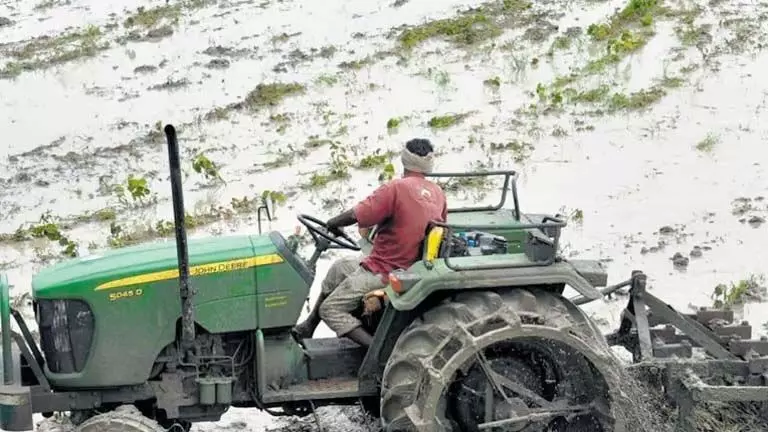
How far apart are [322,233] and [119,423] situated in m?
1.53

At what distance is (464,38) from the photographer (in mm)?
17641

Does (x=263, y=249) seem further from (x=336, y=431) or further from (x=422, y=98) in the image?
(x=422, y=98)

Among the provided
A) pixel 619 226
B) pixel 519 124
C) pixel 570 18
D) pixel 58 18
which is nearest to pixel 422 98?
pixel 519 124

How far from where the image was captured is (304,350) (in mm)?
6734

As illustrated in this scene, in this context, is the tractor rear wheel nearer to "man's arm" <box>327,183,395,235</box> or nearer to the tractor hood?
"man's arm" <box>327,183,395,235</box>

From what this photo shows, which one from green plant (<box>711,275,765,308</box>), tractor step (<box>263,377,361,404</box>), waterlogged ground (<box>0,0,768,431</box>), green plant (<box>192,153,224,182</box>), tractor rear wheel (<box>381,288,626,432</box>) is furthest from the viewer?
green plant (<box>192,153,224,182</box>)

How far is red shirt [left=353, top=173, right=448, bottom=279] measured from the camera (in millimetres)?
6496

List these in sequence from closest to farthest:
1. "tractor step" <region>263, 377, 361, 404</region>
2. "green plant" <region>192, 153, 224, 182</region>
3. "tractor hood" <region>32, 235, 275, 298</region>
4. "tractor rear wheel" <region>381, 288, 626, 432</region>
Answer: "tractor rear wheel" <region>381, 288, 626, 432</region> < "tractor hood" <region>32, 235, 275, 298</region> < "tractor step" <region>263, 377, 361, 404</region> < "green plant" <region>192, 153, 224, 182</region>

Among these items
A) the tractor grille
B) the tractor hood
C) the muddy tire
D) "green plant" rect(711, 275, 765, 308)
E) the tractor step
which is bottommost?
"green plant" rect(711, 275, 765, 308)

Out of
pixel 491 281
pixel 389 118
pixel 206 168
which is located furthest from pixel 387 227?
pixel 389 118

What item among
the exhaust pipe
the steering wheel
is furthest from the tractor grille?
the steering wheel

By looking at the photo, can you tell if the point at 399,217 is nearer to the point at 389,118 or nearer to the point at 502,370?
the point at 502,370

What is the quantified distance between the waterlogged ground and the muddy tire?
141cm

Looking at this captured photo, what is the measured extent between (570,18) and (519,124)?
178 inches
